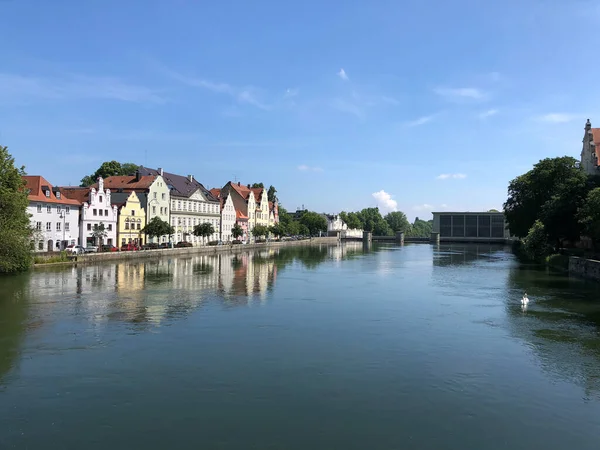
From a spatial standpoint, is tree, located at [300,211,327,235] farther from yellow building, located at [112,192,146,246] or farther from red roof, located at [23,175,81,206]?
red roof, located at [23,175,81,206]

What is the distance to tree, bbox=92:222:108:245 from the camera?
209 feet

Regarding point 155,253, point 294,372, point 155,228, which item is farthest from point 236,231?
point 294,372

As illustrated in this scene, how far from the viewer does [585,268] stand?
146ft

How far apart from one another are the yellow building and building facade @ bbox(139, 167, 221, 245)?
7951mm

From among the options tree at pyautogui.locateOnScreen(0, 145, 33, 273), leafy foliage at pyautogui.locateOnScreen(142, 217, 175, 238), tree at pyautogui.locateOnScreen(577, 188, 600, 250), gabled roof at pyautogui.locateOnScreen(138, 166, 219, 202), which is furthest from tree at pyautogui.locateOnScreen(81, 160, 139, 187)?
tree at pyautogui.locateOnScreen(577, 188, 600, 250)

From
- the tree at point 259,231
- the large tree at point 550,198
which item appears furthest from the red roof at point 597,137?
the tree at point 259,231

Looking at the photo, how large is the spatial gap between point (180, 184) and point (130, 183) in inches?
514

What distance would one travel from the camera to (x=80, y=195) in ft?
217

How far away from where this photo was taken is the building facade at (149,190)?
77500 millimetres

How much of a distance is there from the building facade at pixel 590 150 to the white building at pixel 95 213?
63.9 metres

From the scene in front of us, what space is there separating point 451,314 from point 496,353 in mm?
8430

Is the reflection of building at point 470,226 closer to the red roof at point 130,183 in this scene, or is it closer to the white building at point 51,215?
the red roof at point 130,183

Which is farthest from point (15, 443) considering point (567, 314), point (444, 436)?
point (567, 314)

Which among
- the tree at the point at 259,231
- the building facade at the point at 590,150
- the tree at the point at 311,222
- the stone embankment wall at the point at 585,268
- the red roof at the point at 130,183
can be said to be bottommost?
the stone embankment wall at the point at 585,268
